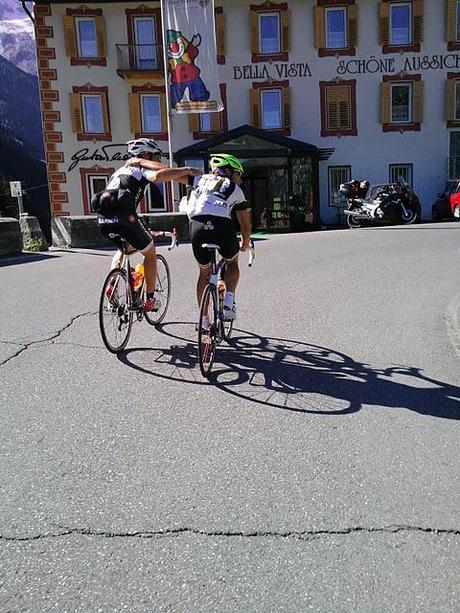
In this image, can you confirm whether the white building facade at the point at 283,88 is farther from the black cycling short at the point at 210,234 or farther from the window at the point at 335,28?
the black cycling short at the point at 210,234

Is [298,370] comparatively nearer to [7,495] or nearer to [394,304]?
[7,495]

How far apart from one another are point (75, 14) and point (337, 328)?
25516 millimetres

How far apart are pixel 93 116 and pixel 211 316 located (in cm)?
2479

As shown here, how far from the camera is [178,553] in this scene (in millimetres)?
2527

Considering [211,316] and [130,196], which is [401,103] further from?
[211,316]

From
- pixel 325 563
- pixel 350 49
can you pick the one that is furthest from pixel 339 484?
pixel 350 49

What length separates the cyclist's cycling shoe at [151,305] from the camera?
5.79 m

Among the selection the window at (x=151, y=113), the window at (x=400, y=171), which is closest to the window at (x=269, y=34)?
the window at (x=151, y=113)

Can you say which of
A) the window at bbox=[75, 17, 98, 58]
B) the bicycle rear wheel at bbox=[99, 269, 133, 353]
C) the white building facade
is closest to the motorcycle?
the white building facade

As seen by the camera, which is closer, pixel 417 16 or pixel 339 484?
pixel 339 484

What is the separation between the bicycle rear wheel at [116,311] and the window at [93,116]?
23.7 meters

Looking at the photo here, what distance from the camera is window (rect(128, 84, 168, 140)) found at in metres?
27.1

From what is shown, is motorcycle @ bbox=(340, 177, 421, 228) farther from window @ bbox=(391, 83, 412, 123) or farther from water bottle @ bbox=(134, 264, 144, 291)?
water bottle @ bbox=(134, 264, 144, 291)

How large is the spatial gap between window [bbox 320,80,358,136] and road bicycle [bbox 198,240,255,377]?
2395cm
